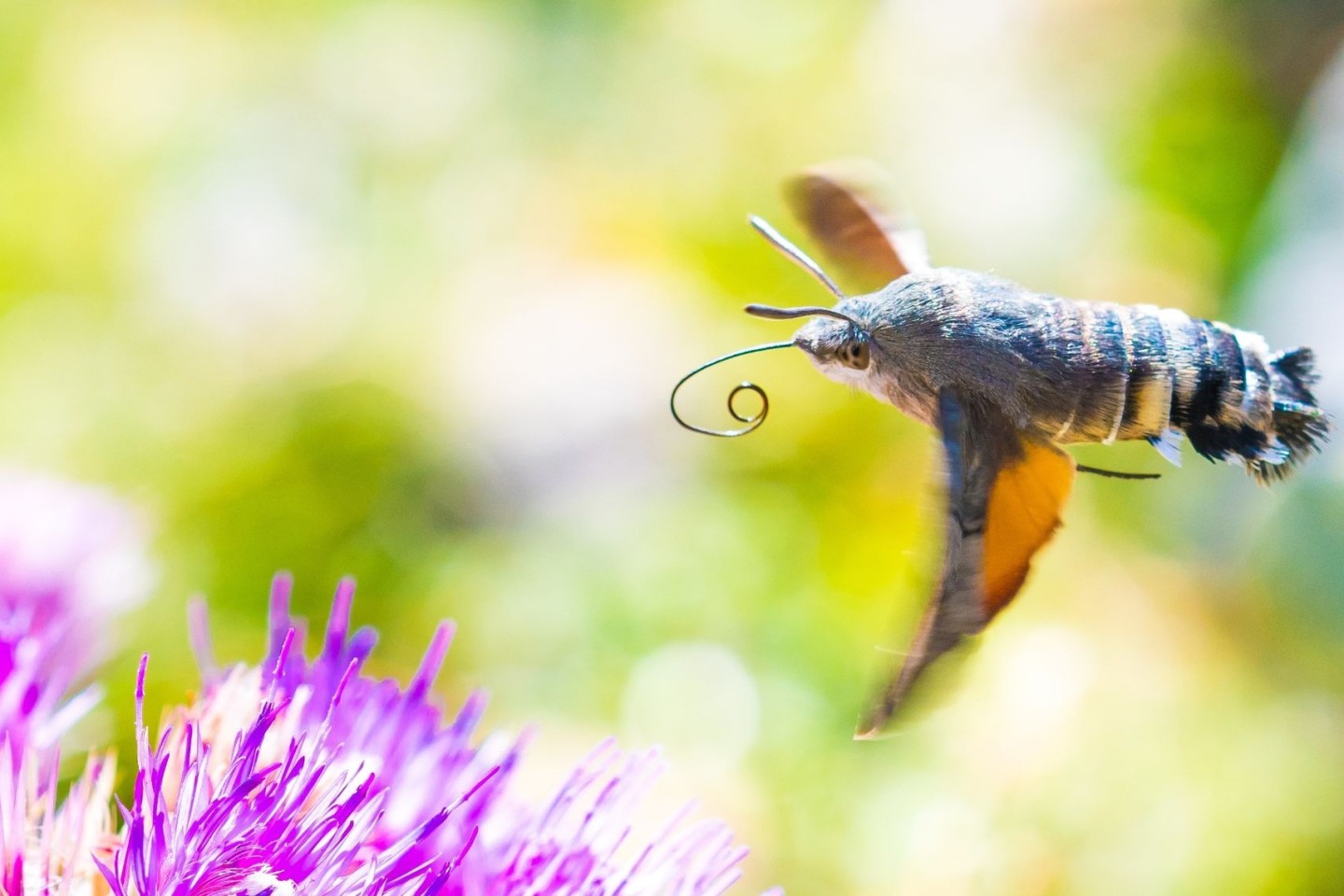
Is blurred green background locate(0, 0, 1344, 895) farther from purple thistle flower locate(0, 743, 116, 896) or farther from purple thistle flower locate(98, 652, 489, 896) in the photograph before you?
purple thistle flower locate(98, 652, 489, 896)

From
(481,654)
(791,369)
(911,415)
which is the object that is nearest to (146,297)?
(481,654)

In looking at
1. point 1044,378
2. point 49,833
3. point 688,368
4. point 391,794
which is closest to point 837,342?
point 1044,378

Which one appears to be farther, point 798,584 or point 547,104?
point 547,104

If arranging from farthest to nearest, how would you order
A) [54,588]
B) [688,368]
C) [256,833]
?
[688,368]
[54,588]
[256,833]

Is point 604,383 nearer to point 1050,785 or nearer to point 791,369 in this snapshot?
point 791,369

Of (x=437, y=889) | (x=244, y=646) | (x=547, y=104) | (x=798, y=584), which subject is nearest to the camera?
(x=437, y=889)

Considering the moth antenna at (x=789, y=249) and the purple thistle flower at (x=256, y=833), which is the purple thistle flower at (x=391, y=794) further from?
the moth antenna at (x=789, y=249)

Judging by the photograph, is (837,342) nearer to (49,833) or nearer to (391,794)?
(391,794)
